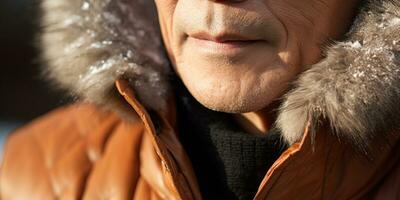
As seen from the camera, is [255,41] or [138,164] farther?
[138,164]

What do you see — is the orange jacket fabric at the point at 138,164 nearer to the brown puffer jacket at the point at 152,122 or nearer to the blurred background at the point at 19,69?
the brown puffer jacket at the point at 152,122

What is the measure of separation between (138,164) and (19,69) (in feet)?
13.8

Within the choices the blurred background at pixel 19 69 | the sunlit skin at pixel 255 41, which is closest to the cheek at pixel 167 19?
the sunlit skin at pixel 255 41

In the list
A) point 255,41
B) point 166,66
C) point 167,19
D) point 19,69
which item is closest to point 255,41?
point 255,41

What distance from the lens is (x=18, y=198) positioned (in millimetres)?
1908

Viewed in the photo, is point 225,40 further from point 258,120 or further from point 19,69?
point 19,69

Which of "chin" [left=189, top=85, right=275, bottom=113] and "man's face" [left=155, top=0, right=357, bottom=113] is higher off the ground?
"man's face" [left=155, top=0, right=357, bottom=113]

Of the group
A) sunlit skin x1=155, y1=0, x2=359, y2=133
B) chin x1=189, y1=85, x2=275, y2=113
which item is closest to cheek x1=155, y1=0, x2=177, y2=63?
sunlit skin x1=155, y1=0, x2=359, y2=133

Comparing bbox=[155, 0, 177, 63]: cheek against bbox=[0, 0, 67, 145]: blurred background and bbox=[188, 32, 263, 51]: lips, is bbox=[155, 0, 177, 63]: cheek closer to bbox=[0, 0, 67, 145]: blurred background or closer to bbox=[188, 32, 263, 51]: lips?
bbox=[188, 32, 263, 51]: lips

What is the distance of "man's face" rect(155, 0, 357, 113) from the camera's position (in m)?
1.49

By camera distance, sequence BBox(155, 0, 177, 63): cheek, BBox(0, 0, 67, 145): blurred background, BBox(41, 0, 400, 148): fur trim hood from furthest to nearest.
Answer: BBox(0, 0, 67, 145): blurred background → BBox(155, 0, 177, 63): cheek → BBox(41, 0, 400, 148): fur trim hood

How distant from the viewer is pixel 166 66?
186cm

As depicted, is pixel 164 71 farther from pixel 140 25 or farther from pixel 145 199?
pixel 145 199

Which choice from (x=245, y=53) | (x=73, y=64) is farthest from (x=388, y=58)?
(x=73, y=64)
